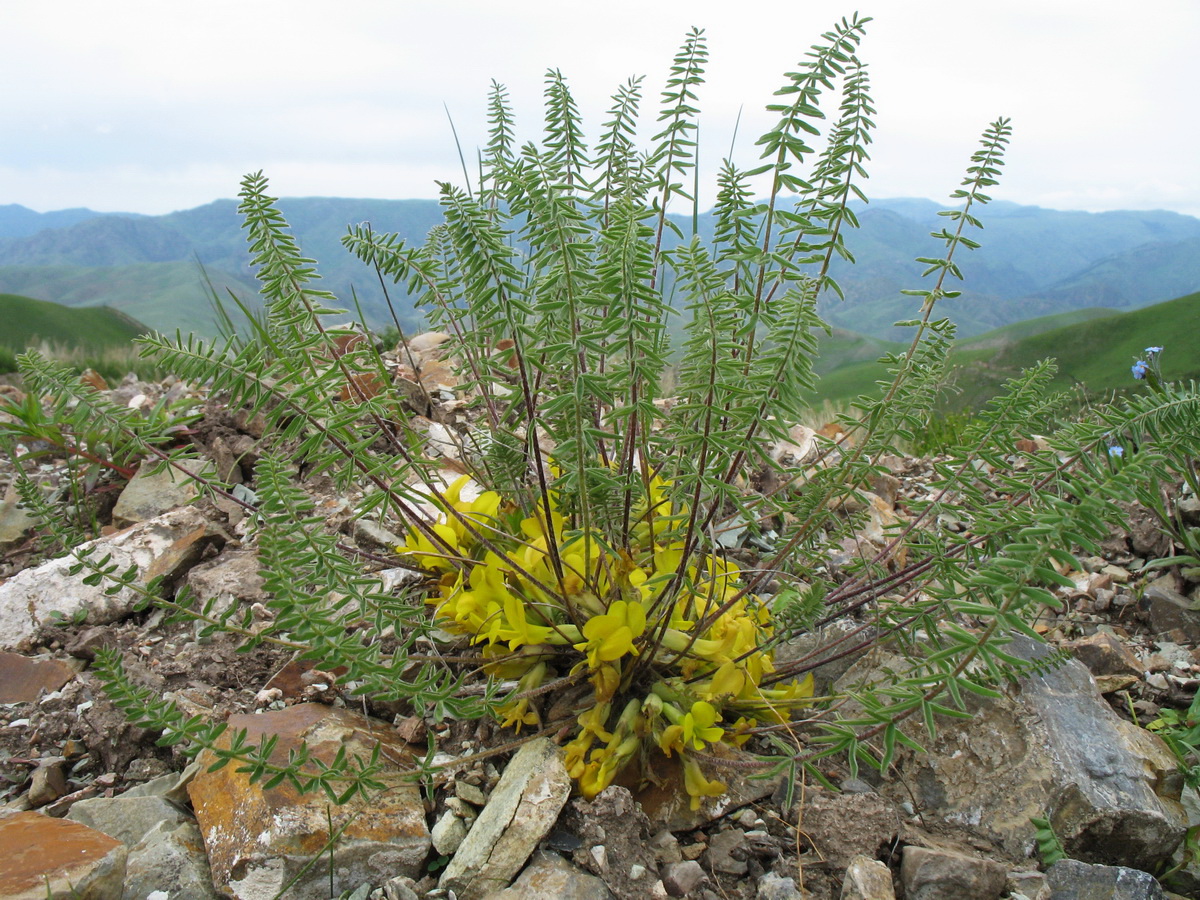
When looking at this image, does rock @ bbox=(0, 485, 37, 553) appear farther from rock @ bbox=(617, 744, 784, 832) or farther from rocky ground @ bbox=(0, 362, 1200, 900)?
rock @ bbox=(617, 744, 784, 832)

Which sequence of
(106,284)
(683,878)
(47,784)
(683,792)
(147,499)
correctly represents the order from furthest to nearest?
(106,284), (147,499), (47,784), (683,792), (683,878)

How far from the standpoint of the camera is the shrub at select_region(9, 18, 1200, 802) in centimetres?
158

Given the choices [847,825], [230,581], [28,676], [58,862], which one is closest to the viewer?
[58,862]

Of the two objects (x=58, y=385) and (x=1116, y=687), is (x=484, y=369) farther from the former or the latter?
(x=1116, y=687)

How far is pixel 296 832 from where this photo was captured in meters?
1.79

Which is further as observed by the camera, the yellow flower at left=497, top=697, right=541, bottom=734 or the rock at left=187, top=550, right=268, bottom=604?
the rock at left=187, top=550, right=268, bottom=604

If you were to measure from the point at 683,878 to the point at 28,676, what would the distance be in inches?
89.1

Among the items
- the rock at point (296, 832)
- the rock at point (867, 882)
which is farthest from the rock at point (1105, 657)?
the rock at point (296, 832)

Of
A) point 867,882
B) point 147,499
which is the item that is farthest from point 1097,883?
point 147,499

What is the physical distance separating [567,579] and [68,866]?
127cm

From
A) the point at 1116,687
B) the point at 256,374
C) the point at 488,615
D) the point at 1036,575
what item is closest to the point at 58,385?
the point at 256,374

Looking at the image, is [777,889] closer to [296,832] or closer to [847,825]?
[847,825]

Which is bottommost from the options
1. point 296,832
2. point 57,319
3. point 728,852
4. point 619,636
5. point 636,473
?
point 57,319

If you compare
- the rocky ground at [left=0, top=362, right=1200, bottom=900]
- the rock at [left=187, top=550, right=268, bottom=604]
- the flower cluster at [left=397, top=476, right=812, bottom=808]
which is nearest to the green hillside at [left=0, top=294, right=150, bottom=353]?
the rock at [left=187, top=550, right=268, bottom=604]
